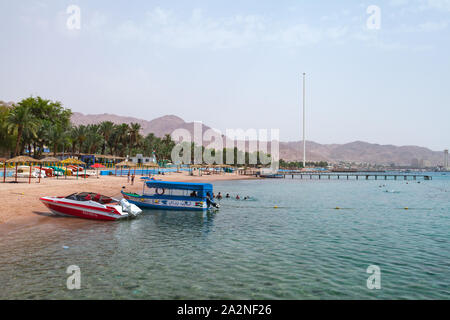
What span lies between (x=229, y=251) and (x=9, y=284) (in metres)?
10.5

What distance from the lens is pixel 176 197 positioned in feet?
107

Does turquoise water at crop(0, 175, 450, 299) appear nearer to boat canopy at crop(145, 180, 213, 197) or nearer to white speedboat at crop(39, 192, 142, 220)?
white speedboat at crop(39, 192, 142, 220)

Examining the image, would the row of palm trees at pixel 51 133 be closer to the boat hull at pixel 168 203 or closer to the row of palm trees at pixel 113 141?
the row of palm trees at pixel 113 141

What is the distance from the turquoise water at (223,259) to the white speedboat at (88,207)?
2.91ft

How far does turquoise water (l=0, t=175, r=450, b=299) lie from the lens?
11969 millimetres

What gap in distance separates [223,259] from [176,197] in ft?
57.2

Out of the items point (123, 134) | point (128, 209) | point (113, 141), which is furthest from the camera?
point (113, 141)

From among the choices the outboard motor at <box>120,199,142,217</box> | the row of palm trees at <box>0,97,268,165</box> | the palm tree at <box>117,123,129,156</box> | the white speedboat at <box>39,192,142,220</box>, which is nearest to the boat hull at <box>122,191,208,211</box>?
the outboard motor at <box>120,199,142,217</box>

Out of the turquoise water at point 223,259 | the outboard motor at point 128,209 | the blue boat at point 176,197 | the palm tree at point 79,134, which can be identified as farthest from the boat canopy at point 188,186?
the palm tree at point 79,134

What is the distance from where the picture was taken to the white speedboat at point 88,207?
82.3 ft

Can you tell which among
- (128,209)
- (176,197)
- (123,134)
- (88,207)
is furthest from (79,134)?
(128,209)

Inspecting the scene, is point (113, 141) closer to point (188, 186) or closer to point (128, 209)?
point (188, 186)

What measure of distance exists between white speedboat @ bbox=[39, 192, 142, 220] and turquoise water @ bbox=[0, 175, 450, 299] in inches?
35.0
